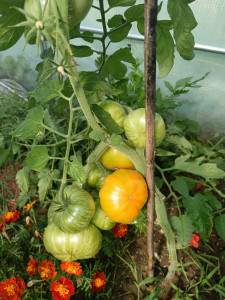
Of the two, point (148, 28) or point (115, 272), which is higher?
point (148, 28)

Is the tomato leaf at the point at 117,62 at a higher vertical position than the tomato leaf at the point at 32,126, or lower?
higher

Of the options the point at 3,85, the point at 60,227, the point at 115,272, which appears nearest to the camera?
the point at 60,227

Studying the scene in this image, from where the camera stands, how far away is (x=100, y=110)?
0.58 meters

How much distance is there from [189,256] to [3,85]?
178 cm

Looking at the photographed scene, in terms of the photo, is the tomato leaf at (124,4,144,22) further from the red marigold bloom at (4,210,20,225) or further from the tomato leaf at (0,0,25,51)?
the red marigold bloom at (4,210,20,225)

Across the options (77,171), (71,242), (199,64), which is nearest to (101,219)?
(71,242)

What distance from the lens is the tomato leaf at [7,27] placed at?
0.44 m

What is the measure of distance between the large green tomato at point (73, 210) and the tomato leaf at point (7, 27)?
348 mm

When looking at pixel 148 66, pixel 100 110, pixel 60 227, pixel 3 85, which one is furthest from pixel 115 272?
pixel 3 85

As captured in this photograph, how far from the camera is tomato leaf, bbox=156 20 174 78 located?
1.95 ft

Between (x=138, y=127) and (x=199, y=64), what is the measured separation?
1248 mm

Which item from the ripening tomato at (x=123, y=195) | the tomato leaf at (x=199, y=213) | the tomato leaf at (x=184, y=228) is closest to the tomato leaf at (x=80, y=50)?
the ripening tomato at (x=123, y=195)

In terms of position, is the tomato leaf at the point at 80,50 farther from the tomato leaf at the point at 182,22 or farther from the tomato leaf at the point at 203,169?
the tomato leaf at the point at 203,169

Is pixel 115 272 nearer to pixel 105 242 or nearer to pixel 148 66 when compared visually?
pixel 105 242
